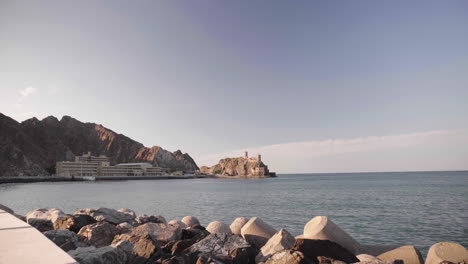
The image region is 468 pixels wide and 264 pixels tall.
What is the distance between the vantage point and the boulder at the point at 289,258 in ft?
23.1

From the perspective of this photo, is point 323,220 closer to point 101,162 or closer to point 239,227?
point 239,227

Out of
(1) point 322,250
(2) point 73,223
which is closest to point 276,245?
(1) point 322,250

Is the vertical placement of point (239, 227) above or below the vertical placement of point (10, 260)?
below

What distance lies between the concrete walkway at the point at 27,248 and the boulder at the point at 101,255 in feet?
3.60

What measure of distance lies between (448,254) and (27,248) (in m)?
10.2

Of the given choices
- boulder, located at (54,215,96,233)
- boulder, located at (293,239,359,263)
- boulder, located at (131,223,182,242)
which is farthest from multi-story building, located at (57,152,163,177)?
boulder, located at (293,239,359,263)

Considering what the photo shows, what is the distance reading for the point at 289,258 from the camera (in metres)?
7.20

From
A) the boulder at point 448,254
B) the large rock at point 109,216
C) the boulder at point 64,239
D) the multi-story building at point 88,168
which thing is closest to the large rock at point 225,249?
the boulder at point 64,239

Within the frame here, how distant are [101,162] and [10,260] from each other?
204198 millimetres

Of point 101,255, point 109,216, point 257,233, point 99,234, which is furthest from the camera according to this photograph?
point 109,216

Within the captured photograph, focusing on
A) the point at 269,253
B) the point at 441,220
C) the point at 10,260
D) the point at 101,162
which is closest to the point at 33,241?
the point at 10,260

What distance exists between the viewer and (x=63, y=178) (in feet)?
495

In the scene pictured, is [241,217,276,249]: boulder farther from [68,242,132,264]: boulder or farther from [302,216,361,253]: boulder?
[68,242,132,264]: boulder

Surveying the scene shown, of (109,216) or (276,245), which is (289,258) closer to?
(276,245)
